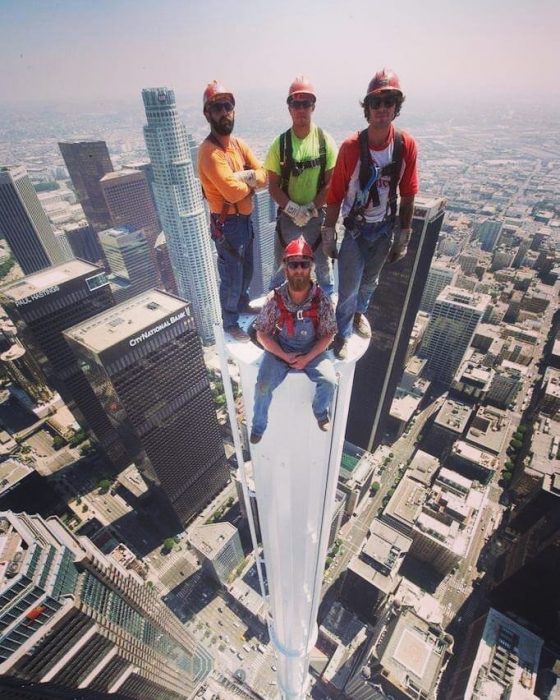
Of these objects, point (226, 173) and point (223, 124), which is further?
point (223, 124)

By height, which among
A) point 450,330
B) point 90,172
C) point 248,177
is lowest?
point 450,330

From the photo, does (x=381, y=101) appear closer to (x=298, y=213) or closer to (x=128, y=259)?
(x=298, y=213)

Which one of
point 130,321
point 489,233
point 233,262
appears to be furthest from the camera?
point 489,233

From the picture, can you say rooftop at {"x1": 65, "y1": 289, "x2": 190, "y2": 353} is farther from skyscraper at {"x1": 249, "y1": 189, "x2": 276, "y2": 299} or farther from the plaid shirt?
skyscraper at {"x1": 249, "y1": 189, "x2": 276, "y2": 299}

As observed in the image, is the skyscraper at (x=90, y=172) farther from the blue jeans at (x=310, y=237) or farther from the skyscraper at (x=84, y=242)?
the blue jeans at (x=310, y=237)

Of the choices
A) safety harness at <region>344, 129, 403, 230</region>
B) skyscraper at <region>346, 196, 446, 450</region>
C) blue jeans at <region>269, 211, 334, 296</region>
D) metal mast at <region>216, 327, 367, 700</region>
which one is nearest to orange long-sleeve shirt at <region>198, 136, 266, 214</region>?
blue jeans at <region>269, 211, 334, 296</region>

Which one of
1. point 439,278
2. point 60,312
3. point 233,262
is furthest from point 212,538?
point 439,278
